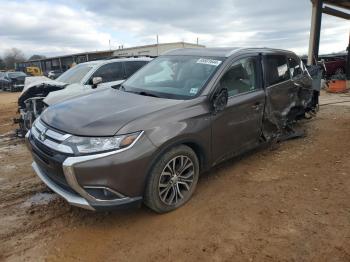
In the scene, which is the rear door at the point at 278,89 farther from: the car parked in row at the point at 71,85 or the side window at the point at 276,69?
the car parked in row at the point at 71,85

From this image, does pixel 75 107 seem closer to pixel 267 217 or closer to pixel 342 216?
pixel 267 217

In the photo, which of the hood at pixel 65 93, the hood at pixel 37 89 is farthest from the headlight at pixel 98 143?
the hood at pixel 37 89

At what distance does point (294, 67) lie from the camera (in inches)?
245

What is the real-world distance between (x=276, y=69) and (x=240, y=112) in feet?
4.73

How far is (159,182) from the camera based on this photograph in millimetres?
3545

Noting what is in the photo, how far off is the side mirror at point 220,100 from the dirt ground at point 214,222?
3.52 feet

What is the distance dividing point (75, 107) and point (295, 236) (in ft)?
9.00

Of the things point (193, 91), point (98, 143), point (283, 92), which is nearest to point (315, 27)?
point (283, 92)

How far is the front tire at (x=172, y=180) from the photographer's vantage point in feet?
11.5

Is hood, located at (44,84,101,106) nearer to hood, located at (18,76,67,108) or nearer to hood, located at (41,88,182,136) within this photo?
hood, located at (18,76,67,108)

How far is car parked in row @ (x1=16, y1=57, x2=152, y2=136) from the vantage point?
22.7ft

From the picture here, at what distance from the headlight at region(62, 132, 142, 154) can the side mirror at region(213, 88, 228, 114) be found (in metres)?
1.28

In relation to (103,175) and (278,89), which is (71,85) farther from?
(103,175)

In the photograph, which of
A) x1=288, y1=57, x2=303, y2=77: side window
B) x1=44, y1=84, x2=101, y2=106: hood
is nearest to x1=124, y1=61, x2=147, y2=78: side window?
x1=44, y1=84, x2=101, y2=106: hood
